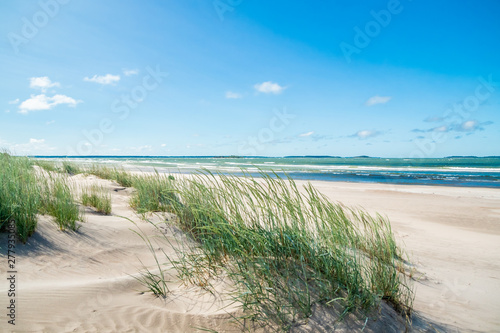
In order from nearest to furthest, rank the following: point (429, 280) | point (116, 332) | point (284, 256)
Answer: point (116, 332) < point (284, 256) < point (429, 280)

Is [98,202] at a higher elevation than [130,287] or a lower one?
higher

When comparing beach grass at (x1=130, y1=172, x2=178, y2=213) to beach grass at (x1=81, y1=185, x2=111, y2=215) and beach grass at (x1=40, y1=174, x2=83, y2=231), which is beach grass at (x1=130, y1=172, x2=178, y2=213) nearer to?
beach grass at (x1=81, y1=185, x2=111, y2=215)

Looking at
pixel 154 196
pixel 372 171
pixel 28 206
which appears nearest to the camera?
pixel 28 206

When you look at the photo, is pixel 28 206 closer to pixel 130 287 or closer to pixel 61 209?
pixel 61 209

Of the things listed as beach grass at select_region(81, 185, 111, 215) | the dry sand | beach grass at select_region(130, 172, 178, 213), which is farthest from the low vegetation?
beach grass at select_region(130, 172, 178, 213)

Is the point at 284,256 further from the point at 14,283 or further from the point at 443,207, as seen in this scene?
the point at 443,207

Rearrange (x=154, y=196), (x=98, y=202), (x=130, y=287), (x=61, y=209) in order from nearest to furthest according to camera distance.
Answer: (x=130, y=287)
(x=61, y=209)
(x=98, y=202)
(x=154, y=196)

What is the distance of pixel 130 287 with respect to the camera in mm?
2785

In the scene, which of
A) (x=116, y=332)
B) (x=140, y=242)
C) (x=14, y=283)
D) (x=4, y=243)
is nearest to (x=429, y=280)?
(x=116, y=332)

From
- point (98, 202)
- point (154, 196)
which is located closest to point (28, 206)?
point (98, 202)

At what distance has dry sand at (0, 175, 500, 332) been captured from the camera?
86.2 inches

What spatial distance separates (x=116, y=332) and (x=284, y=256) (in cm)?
156

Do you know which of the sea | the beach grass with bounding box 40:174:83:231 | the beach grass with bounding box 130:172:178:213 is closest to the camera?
the beach grass with bounding box 40:174:83:231

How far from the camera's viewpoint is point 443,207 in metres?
10.3
